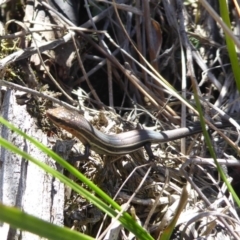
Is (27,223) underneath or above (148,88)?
above

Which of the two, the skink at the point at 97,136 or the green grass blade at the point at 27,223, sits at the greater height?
the green grass blade at the point at 27,223

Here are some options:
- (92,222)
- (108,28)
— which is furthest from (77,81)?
(92,222)

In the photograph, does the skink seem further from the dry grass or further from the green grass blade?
the green grass blade

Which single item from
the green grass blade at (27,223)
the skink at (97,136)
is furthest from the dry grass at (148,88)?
the green grass blade at (27,223)

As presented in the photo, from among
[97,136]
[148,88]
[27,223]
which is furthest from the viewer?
[148,88]

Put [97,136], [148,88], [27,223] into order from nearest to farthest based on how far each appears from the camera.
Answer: [27,223], [97,136], [148,88]

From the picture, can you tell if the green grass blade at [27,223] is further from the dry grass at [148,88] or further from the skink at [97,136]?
the skink at [97,136]

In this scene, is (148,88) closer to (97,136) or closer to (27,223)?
Answer: (97,136)

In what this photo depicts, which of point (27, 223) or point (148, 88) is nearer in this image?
point (27, 223)

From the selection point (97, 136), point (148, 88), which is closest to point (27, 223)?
point (97, 136)
